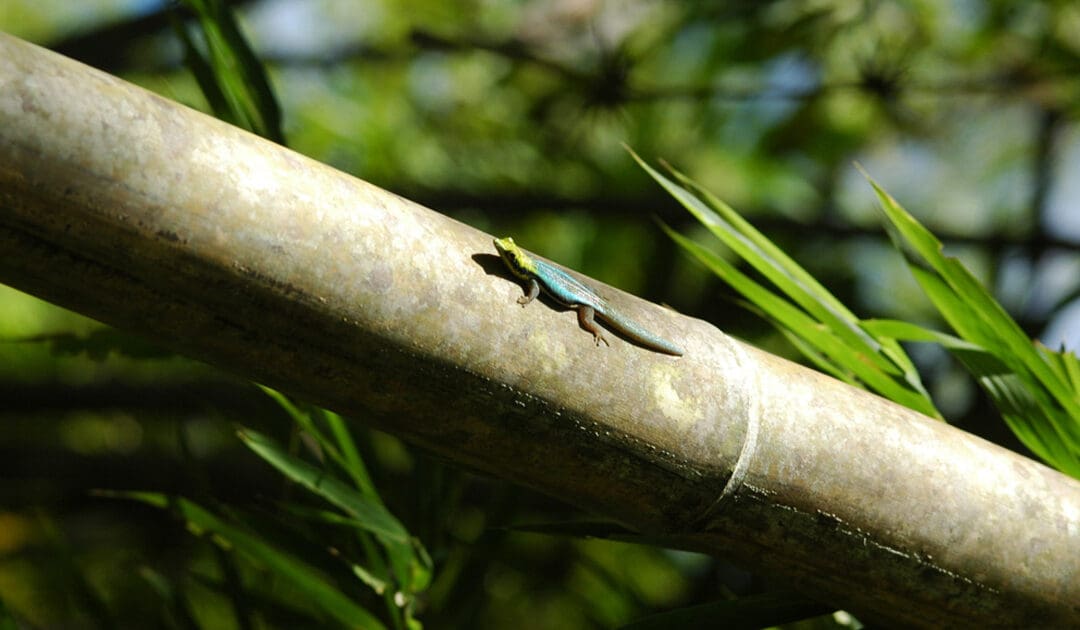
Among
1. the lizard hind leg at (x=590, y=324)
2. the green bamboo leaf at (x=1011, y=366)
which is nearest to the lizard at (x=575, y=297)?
the lizard hind leg at (x=590, y=324)

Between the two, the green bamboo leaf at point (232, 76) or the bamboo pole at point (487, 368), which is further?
the green bamboo leaf at point (232, 76)

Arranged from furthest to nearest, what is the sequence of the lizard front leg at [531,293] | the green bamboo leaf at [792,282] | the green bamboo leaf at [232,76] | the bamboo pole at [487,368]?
1. the green bamboo leaf at [232,76]
2. the green bamboo leaf at [792,282]
3. the lizard front leg at [531,293]
4. the bamboo pole at [487,368]

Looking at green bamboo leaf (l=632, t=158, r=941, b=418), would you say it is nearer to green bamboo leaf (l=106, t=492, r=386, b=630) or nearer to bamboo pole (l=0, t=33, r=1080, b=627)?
bamboo pole (l=0, t=33, r=1080, b=627)

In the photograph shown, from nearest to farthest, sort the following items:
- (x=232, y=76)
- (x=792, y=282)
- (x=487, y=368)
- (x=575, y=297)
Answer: (x=487, y=368) < (x=575, y=297) < (x=792, y=282) < (x=232, y=76)

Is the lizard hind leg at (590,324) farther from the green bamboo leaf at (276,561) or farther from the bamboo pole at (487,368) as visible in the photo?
the green bamboo leaf at (276,561)

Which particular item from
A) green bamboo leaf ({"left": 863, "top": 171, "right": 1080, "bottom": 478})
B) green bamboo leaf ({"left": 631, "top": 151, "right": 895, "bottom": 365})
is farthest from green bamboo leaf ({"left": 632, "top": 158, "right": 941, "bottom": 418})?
green bamboo leaf ({"left": 863, "top": 171, "right": 1080, "bottom": 478})

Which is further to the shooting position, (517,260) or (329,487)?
(329,487)

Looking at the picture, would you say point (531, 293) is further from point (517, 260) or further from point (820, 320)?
point (820, 320)

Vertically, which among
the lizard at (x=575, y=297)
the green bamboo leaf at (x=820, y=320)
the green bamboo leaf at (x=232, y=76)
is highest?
the green bamboo leaf at (x=232, y=76)

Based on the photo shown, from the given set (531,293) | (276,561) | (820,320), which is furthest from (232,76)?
(820,320)
